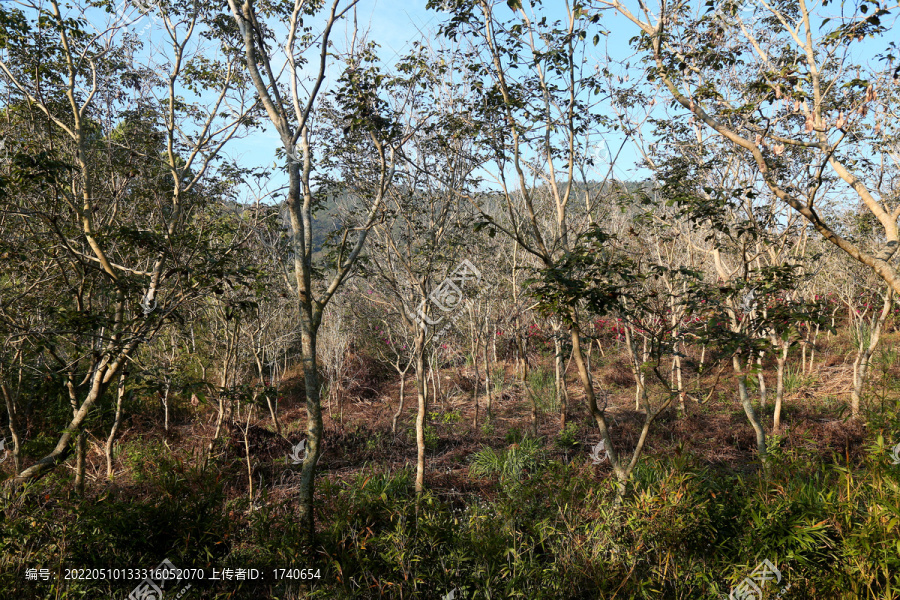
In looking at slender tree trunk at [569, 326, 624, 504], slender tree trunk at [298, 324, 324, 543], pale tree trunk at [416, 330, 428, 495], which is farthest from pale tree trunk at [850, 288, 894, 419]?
slender tree trunk at [298, 324, 324, 543]

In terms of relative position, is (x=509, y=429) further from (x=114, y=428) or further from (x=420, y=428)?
(x=114, y=428)

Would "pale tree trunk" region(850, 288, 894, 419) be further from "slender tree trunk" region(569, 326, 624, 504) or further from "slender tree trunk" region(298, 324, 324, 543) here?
"slender tree trunk" region(298, 324, 324, 543)

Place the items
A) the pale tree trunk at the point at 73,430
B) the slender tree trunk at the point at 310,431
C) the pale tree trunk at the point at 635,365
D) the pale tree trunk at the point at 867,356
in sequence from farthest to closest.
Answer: the pale tree trunk at the point at 867,356
the pale tree trunk at the point at 635,365
the slender tree trunk at the point at 310,431
the pale tree trunk at the point at 73,430

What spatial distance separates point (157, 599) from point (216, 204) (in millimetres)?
4571

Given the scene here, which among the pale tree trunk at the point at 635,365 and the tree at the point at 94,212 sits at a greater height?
the tree at the point at 94,212


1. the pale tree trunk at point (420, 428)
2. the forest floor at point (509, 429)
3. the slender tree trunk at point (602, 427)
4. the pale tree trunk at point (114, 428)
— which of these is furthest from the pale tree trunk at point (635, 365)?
the pale tree trunk at point (114, 428)

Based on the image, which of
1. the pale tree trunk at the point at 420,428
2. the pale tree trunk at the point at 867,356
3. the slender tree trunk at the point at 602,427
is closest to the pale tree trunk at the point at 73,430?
the pale tree trunk at the point at 420,428

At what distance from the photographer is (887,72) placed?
3949 mm

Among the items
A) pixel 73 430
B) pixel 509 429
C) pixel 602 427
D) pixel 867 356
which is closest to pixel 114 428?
pixel 73 430

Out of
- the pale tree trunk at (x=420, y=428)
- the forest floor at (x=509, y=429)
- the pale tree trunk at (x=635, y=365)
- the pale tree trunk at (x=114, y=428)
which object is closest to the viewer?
the pale tree trunk at (x=635, y=365)

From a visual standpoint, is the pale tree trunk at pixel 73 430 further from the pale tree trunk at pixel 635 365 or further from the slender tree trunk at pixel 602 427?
the pale tree trunk at pixel 635 365

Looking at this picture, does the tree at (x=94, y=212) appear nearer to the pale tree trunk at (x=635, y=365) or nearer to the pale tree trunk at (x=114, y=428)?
the pale tree trunk at (x=114, y=428)

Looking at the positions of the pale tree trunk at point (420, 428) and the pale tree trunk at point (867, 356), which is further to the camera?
the pale tree trunk at point (867, 356)

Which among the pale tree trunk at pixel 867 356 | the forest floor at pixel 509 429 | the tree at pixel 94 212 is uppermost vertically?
the tree at pixel 94 212
